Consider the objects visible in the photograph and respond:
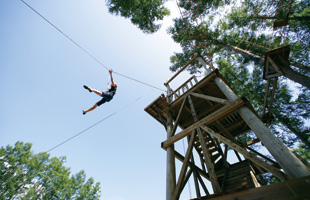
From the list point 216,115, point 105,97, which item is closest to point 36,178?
point 105,97

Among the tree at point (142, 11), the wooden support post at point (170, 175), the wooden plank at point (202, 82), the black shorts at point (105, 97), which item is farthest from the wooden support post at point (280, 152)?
the tree at point (142, 11)

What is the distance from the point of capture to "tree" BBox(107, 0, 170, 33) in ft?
31.4

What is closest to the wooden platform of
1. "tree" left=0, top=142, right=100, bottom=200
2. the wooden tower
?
the wooden tower

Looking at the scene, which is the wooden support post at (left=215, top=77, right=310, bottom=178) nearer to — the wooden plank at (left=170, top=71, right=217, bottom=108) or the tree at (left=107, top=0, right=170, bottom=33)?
the wooden plank at (left=170, top=71, right=217, bottom=108)

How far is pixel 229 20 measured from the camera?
11.6 m

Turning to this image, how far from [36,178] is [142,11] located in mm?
29740

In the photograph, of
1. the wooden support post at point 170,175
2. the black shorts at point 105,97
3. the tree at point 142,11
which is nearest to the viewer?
the wooden support post at point 170,175

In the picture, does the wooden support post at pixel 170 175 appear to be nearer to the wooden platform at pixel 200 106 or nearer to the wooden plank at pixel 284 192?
the wooden plank at pixel 284 192

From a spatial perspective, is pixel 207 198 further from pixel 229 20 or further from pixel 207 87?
pixel 229 20

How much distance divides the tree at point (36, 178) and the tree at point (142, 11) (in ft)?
82.6

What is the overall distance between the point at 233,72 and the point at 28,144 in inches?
1369

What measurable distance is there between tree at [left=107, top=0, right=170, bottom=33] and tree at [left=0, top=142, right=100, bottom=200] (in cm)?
2517

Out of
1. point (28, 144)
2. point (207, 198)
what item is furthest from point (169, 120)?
point (28, 144)

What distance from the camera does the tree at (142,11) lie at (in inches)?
376
